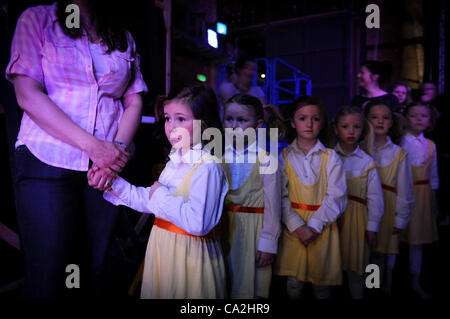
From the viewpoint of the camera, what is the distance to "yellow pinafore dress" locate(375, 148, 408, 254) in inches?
75.8

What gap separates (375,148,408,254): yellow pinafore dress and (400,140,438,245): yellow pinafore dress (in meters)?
0.36

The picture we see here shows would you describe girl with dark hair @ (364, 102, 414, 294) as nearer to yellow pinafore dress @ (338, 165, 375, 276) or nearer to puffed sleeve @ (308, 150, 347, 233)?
yellow pinafore dress @ (338, 165, 375, 276)

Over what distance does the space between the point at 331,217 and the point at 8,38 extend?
5.12 ft

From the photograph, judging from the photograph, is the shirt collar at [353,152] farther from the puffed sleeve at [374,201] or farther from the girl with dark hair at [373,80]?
the girl with dark hair at [373,80]

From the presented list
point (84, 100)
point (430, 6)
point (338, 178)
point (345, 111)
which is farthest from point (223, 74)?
point (84, 100)

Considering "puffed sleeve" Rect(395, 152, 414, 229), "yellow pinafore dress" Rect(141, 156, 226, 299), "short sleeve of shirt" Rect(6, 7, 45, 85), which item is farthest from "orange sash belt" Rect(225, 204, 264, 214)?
"puffed sleeve" Rect(395, 152, 414, 229)

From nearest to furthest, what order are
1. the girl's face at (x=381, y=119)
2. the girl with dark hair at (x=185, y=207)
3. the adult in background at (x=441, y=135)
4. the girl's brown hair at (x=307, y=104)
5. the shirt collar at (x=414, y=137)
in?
the girl with dark hair at (x=185, y=207), the girl's brown hair at (x=307, y=104), the girl's face at (x=381, y=119), the shirt collar at (x=414, y=137), the adult in background at (x=441, y=135)

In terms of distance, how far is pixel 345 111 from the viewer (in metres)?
1.81

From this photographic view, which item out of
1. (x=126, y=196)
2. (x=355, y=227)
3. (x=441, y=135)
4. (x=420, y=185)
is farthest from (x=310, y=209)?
(x=441, y=135)

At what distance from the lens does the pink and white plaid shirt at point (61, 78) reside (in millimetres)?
893

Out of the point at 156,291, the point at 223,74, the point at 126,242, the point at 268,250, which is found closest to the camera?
the point at 156,291

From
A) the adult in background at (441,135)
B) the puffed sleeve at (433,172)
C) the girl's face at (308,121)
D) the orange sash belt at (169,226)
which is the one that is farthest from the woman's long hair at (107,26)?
the adult in background at (441,135)

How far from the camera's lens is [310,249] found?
1541 mm
